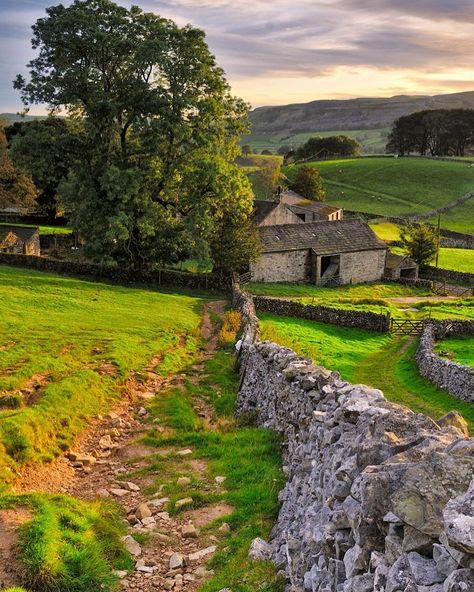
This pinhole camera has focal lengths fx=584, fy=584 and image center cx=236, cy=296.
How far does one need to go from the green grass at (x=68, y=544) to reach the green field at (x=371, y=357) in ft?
47.0

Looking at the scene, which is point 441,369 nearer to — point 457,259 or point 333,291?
point 333,291

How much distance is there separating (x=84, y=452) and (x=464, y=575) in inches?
489

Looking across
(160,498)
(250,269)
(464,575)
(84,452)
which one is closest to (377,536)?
(464,575)

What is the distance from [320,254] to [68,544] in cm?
4677

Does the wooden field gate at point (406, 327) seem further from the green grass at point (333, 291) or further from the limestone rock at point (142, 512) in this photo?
the limestone rock at point (142, 512)

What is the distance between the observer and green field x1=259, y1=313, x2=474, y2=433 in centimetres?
2388

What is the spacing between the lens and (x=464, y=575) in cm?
446

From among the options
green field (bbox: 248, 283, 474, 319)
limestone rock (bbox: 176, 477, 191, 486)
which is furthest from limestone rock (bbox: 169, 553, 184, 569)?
green field (bbox: 248, 283, 474, 319)

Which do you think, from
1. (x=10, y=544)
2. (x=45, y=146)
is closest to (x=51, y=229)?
(x=45, y=146)

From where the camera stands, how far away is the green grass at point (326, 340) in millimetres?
28094

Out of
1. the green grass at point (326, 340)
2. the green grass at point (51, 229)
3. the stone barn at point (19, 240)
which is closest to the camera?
the green grass at point (326, 340)

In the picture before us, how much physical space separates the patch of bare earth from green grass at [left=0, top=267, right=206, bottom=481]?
248cm

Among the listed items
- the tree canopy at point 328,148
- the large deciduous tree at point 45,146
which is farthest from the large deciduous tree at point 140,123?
the tree canopy at point 328,148

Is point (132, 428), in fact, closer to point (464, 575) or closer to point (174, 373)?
point (174, 373)
